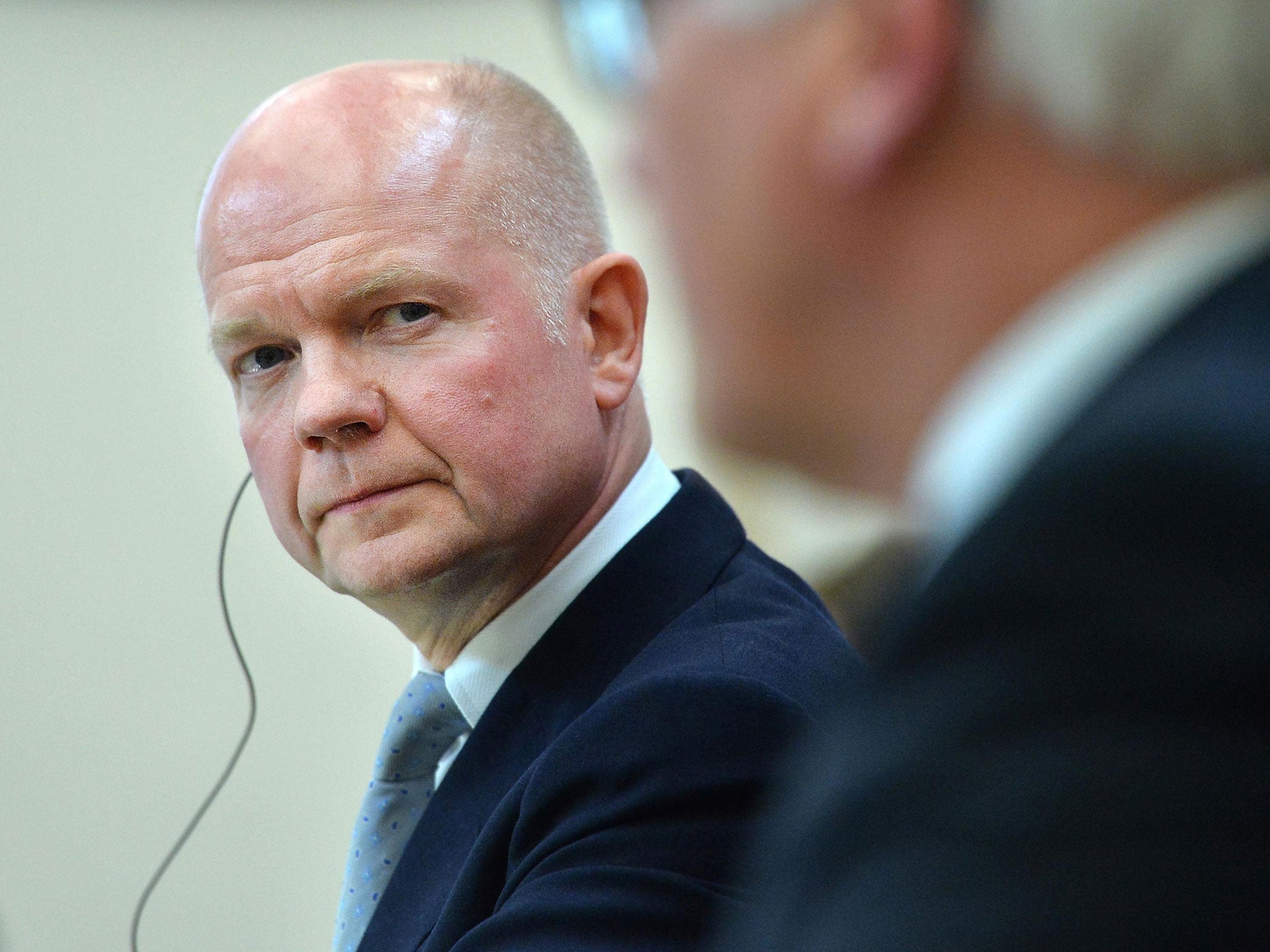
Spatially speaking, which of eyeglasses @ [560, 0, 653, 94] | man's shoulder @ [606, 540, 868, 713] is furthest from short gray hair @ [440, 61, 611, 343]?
eyeglasses @ [560, 0, 653, 94]

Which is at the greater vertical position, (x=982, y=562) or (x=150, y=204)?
(x=150, y=204)

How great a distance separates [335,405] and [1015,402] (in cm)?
94

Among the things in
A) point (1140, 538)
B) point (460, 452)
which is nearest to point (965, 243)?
point (1140, 538)

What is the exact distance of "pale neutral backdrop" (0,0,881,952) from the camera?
10.6ft

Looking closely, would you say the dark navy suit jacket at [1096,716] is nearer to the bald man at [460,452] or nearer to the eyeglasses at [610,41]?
the eyeglasses at [610,41]

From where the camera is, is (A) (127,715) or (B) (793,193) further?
(A) (127,715)

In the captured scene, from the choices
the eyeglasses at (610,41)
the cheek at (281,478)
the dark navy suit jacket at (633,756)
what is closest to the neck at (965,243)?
the eyeglasses at (610,41)

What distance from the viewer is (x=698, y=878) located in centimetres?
115

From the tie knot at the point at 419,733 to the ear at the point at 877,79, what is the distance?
106 centimetres

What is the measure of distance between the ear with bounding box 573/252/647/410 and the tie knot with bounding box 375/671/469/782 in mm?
388

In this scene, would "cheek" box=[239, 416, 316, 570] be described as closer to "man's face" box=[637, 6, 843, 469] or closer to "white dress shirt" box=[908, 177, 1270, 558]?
"man's face" box=[637, 6, 843, 469]

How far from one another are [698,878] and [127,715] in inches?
98.5

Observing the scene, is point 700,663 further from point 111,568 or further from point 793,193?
point 111,568

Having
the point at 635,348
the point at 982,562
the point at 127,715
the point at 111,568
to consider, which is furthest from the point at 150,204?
the point at 982,562
